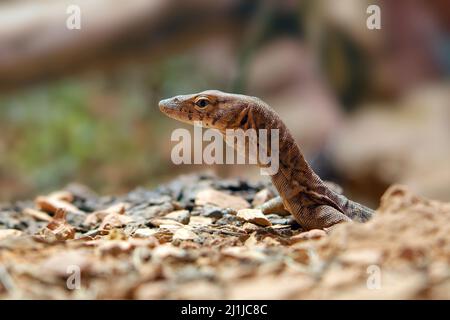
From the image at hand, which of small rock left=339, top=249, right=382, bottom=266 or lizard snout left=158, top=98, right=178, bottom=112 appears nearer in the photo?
small rock left=339, top=249, right=382, bottom=266

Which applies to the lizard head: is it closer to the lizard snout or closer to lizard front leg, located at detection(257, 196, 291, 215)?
Result: the lizard snout

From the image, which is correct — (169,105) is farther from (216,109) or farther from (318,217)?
(318,217)

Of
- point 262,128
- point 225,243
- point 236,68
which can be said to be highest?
point 236,68

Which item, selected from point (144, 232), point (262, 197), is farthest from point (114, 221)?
point (262, 197)

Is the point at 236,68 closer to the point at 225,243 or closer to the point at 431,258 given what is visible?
the point at 225,243

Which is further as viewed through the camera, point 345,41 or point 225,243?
point 345,41

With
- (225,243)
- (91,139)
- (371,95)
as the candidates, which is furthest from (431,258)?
(91,139)

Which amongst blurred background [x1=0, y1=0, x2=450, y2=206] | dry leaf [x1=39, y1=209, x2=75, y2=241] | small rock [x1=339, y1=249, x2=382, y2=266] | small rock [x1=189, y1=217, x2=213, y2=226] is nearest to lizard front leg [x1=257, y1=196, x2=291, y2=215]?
small rock [x1=189, y1=217, x2=213, y2=226]
